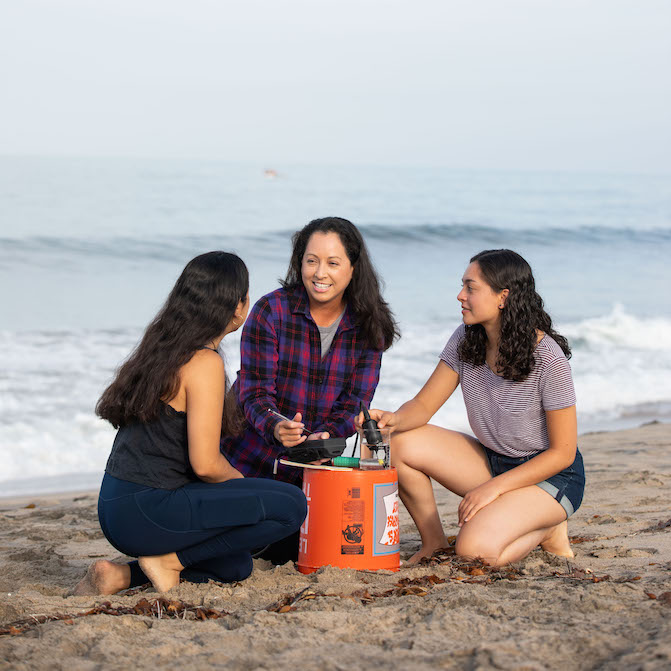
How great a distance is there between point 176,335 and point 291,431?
23.3 inches

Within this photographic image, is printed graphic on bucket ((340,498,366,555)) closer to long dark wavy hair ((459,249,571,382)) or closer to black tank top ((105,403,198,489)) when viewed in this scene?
black tank top ((105,403,198,489))

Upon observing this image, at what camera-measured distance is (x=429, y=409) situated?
3.69m

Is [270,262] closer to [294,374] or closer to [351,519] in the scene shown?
[294,374]

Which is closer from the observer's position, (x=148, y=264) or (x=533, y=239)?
(x=148, y=264)

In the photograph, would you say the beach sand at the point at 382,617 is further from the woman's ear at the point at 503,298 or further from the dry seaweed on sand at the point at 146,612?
the woman's ear at the point at 503,298

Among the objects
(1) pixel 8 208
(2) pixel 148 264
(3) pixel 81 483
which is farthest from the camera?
(1) pixel 8 208


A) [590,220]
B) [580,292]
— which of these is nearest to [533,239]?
[590,220]

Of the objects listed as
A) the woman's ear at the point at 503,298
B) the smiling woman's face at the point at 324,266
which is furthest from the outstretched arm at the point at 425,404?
the smiling woman's face at the point at 324,266

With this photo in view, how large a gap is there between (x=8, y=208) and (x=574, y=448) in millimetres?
18069

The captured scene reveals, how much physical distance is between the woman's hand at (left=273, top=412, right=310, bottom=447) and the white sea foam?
10.5 ft

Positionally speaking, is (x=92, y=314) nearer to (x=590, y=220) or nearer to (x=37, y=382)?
(x=37, y=382)

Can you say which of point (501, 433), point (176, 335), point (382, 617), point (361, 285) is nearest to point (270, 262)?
point (361, 285)

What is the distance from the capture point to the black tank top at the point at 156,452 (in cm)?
307

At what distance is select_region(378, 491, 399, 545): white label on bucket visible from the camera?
10.9 ft
